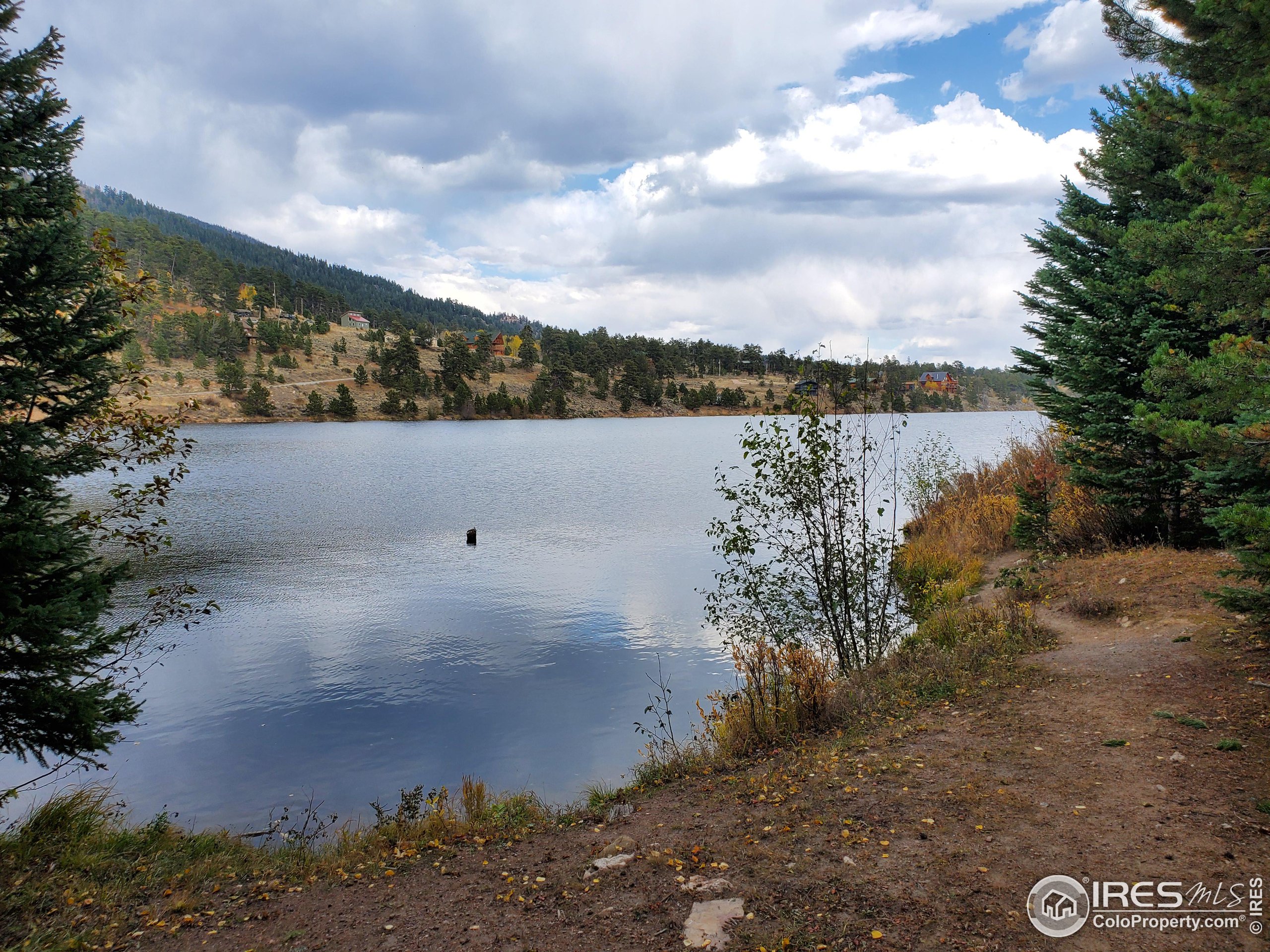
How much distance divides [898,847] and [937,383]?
39312mm

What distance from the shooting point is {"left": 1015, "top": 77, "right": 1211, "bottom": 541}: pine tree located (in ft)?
39.2

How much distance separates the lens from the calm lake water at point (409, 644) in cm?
930

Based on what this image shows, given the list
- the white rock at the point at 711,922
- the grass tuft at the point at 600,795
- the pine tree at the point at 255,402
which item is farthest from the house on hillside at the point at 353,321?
the white rock at the point at 711,922

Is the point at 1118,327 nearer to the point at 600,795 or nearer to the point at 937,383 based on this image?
the point at 600,795

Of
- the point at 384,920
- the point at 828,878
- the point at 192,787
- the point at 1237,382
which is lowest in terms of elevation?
the point at 192,787

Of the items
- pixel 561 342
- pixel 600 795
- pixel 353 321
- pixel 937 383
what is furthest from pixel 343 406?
pixel 353 321

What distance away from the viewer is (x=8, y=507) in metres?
5.61

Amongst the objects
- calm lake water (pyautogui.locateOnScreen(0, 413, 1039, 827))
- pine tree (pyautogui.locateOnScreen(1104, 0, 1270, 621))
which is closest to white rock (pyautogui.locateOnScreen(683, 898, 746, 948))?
calm lake water (pyautogui.locateOnScreen(0, 413, 1039, 827))

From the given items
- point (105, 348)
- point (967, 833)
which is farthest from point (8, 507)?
point (967, 833)

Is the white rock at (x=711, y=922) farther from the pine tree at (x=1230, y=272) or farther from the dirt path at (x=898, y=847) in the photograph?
the pine tree at (x=1230, y=272)

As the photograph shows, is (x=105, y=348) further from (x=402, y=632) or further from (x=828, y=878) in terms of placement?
(x=402, y=632)

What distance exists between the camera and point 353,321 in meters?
161

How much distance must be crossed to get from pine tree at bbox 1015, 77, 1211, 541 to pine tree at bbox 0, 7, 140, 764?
554 inches

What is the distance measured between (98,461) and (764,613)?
8.07 metres
